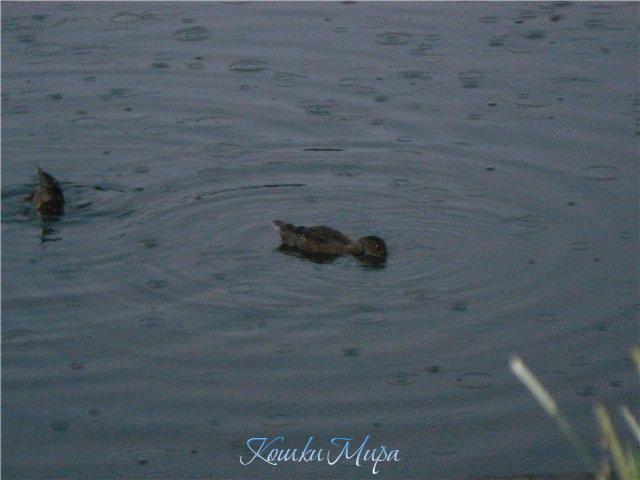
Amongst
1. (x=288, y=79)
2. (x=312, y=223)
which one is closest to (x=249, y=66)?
(x=288, y=79)

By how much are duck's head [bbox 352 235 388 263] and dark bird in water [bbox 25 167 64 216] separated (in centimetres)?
306

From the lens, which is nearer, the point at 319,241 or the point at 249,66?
the point at 319,241

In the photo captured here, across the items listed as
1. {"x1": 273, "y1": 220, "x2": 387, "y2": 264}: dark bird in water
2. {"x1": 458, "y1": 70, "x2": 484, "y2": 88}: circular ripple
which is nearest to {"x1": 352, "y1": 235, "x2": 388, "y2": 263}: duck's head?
{"x1": 273, "y1": 220, "x2": 387, "y2": 264}: dark bird in water

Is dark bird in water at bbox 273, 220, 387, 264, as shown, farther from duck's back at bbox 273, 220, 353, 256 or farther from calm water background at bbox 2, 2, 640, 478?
calm water background at bbox 2, 2, 640, 478

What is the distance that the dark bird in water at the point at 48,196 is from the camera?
37.3 feet

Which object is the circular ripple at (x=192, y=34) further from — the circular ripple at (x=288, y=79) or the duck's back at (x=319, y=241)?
the duck's back at (x=319, y=241)

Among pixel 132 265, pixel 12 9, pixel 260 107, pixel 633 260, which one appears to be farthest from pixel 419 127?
pixel 12 9

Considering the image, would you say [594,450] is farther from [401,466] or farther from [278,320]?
[278,320]

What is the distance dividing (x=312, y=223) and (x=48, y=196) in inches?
102

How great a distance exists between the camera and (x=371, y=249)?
10.5 metres

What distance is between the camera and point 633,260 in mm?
10688

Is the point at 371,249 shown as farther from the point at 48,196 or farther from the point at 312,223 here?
the point at 48,196

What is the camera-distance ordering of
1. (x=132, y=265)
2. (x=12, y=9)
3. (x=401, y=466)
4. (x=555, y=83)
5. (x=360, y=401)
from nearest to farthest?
1. (x=401, y=466)
2. (x=360, y=401)
3. (x=132, y=265)
4. (x=555, y=83)
5. (x=12, y=9)

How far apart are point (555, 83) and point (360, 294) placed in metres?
5.98
